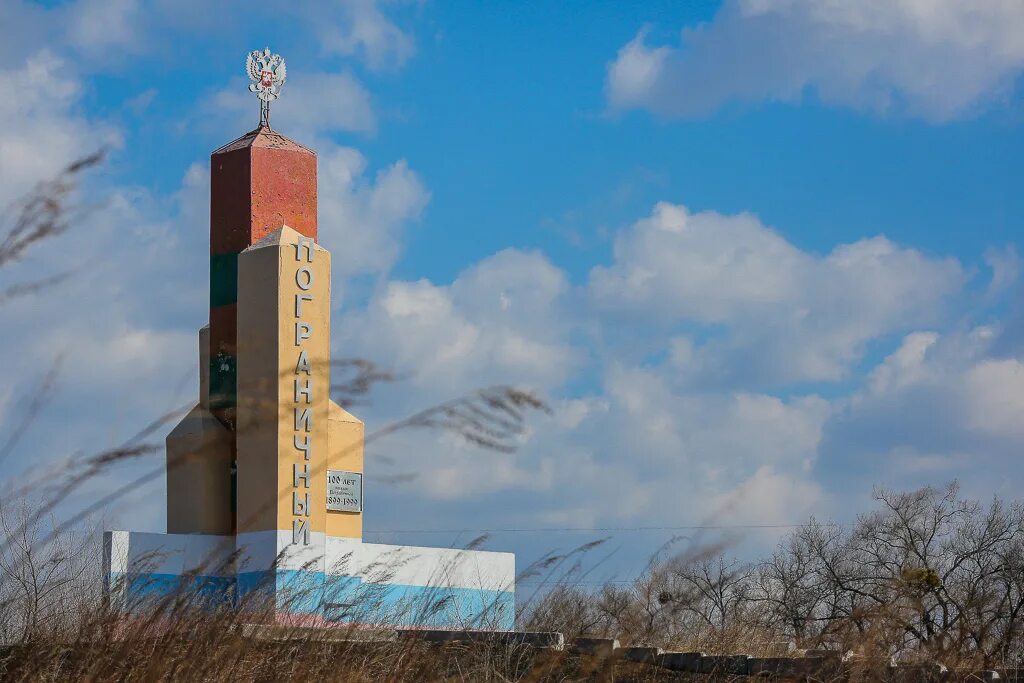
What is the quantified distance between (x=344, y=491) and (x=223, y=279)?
16.1 feet

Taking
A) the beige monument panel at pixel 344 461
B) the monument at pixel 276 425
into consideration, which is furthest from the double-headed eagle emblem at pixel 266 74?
the beige monument panel at pixel 344 461

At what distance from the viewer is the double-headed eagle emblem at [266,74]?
28.3 m

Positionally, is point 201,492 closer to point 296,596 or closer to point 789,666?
point 789,666

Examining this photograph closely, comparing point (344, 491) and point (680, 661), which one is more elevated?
point (344, 491)

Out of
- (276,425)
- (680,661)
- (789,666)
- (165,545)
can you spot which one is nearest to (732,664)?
(680,661)

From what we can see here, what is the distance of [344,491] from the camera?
2725 cm

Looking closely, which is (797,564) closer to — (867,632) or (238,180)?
(238,180)

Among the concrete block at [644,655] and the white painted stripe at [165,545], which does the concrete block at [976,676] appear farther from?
the white painted stripe at [165,545]

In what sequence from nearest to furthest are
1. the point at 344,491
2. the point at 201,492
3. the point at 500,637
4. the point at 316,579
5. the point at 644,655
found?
the point at 316,579 < the point at 500,637 < the point at 644,655 < the point at 201,492 < the point at 344,491

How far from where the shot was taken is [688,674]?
369 inches

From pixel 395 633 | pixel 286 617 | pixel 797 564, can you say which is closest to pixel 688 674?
pixel 395 633

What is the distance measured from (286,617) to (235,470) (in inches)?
825

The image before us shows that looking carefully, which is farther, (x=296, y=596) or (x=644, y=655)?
(x=644, y=655)

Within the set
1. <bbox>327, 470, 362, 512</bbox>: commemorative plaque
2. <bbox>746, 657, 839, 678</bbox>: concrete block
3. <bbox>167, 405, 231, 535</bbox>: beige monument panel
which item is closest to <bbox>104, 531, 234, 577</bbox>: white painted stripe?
<bbox>167, 405, 231, 535</bbox>: beige monument panel
